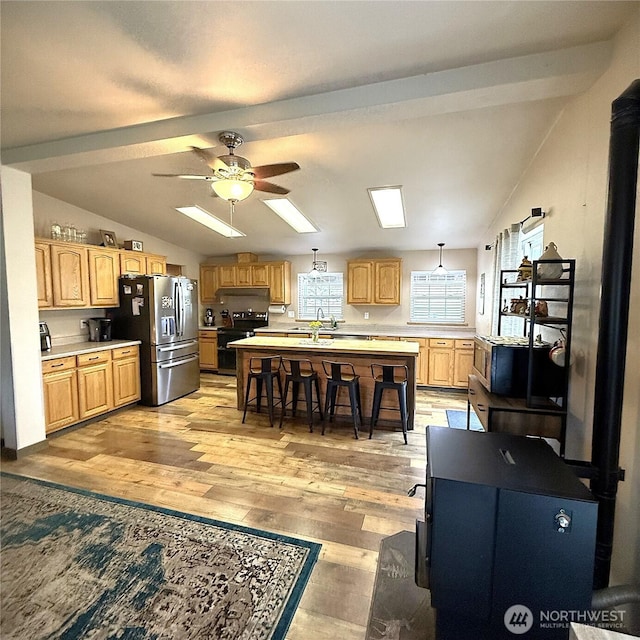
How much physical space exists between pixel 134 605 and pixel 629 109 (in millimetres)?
3107

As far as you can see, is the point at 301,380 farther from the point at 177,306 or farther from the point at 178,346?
the point at 177,306

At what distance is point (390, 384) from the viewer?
333 centimetres

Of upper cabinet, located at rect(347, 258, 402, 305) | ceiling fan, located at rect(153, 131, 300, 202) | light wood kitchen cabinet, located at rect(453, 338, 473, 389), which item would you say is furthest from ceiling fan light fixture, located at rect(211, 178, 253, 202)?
light wood kitchen cabinet, located at rect(453, 338, 473, 389)

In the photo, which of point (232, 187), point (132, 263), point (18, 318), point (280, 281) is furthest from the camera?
point (280, 281)

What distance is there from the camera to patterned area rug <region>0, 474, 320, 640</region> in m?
1.47

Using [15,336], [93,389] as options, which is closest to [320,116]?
[15,336]

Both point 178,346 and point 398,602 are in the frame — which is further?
point 178,346

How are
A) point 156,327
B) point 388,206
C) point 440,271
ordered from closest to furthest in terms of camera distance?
point 388,206 → point 156,327 → point 440,271

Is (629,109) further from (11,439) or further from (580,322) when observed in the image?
(11,439)

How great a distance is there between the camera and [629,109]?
4.29 feet

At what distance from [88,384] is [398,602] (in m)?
3.88

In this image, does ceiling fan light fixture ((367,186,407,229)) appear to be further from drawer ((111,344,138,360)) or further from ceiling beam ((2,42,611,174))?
drawer ((111,344,138,360))

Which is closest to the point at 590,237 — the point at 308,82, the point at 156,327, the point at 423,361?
the point at 308,82

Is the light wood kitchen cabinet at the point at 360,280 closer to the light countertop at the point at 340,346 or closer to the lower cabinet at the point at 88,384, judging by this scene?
the light countertop at the point at 340,346
